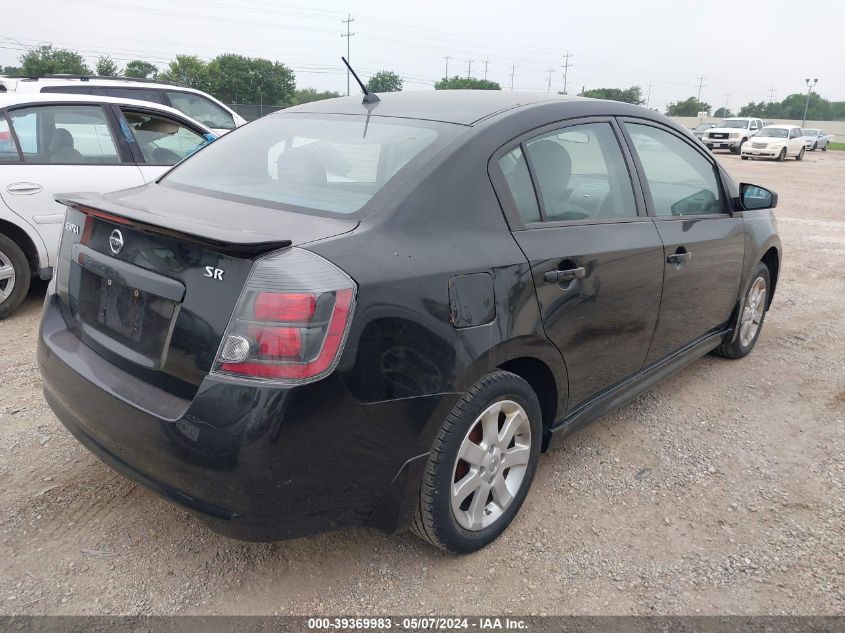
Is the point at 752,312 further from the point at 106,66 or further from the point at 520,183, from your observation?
the point at 106,66

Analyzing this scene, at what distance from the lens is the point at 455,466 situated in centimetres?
233

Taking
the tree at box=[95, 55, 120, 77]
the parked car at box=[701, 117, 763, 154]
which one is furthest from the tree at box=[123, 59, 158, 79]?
the parked car at box=[701, 117, 763, 154]

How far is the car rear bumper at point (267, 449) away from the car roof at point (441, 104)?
47.0 inches

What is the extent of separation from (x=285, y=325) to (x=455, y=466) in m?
0.84

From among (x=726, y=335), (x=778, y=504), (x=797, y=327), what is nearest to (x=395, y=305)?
(x=778, y=504)

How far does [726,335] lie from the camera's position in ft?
14.1

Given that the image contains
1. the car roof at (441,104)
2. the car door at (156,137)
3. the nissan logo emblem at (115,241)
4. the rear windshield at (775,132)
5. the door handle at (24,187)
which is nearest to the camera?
the nissan logo emblem at (115,241)

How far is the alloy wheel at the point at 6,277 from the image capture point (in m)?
4.86

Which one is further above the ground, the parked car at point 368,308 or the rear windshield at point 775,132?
the rear windshield at point 775,132

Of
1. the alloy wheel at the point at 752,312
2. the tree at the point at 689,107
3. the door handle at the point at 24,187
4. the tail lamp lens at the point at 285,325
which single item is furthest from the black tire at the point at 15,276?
the tree at the point at 689,107

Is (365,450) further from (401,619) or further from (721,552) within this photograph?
(721,552)

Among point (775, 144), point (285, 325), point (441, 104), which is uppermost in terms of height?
point (775, 144)

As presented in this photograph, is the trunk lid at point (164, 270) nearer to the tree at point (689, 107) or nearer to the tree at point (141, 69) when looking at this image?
the tree at point (141, 69)

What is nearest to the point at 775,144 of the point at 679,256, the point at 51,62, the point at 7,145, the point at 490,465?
the point at 679,256
